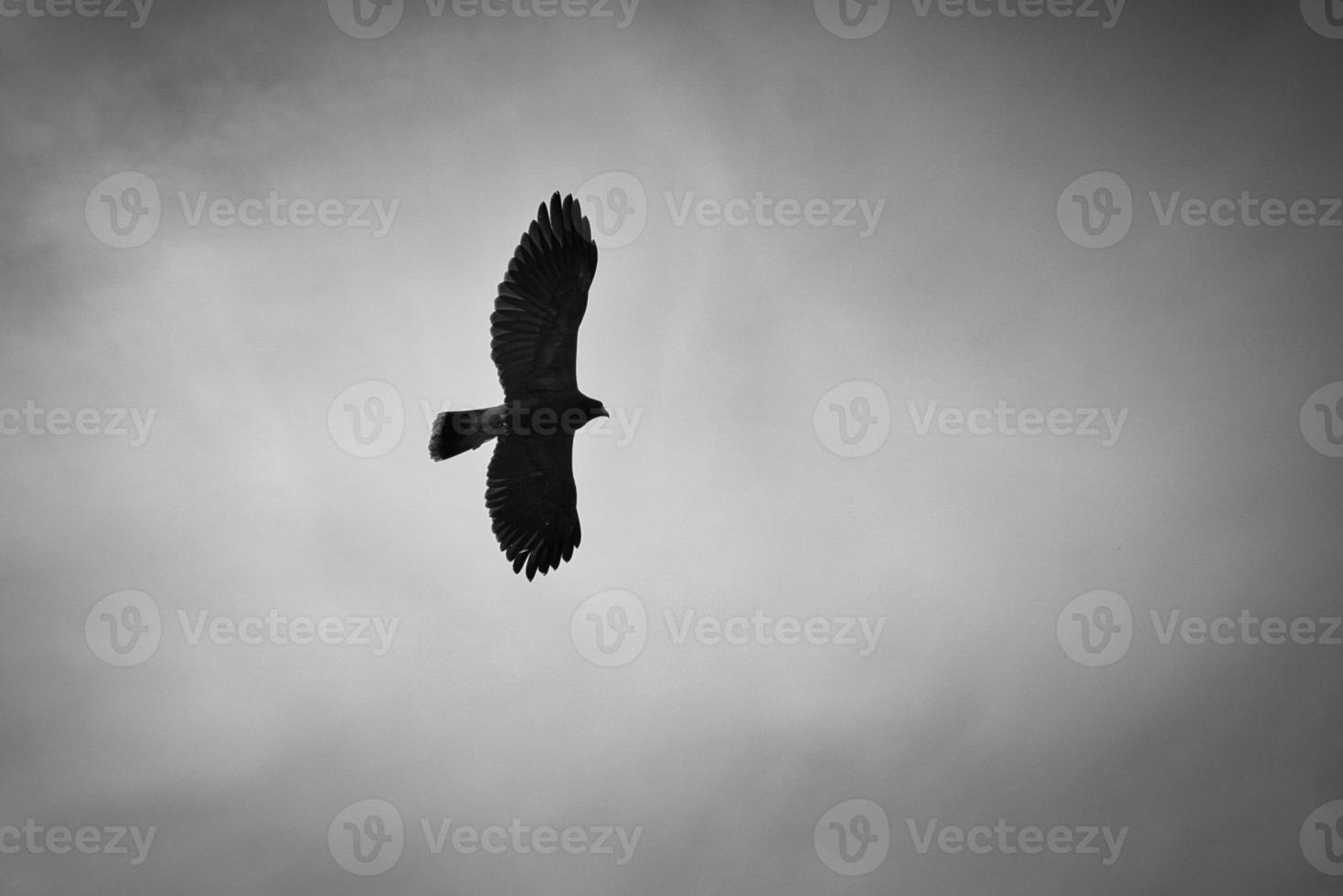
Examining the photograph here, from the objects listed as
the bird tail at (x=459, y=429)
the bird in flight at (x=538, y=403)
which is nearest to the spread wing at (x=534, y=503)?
the bird in flight at (x=538, y=403)

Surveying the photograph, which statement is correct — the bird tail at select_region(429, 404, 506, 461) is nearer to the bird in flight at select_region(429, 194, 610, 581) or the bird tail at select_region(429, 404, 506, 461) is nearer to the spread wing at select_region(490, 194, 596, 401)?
the bird in flight at select_region(429, 194, 610, 581)

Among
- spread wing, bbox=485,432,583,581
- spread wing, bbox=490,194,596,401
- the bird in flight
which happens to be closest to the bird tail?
the bird in flight

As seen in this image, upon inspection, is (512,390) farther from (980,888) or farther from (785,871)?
(980,888)

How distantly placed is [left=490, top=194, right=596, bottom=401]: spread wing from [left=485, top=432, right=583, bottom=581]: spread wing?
1.43 m

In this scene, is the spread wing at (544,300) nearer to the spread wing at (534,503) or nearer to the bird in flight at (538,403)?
the bird in flight at (538,403)

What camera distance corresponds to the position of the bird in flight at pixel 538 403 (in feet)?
Result: 47.7

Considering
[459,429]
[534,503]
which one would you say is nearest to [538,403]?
[459,429]

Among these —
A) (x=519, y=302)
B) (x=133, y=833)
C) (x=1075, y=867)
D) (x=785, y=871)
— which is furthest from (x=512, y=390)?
(x=1075, y=867)

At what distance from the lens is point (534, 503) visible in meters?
16.8

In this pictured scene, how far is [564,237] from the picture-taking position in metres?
14.5

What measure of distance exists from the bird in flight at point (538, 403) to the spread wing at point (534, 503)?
2 centimetres

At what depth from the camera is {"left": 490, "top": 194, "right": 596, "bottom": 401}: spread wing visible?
1446 centimetres

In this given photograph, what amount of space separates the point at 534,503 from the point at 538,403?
7.19 feet

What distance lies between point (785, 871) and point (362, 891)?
30.1m
